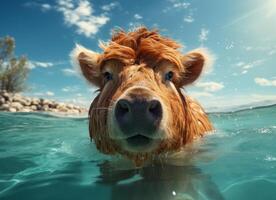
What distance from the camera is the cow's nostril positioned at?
11.7ft

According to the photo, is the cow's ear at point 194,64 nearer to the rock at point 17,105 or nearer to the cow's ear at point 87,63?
the cow's ear at point 87,63

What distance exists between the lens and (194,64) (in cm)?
593

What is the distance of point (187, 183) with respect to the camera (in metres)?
4.27

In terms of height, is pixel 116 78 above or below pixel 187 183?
above

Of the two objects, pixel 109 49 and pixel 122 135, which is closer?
pixel 122 135

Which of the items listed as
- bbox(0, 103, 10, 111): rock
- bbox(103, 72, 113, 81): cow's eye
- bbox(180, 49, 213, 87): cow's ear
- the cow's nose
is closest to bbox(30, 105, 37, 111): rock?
bbox(0, 103, 10, 111): rock

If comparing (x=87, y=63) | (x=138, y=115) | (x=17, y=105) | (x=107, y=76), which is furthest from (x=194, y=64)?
(x=17, y=105)

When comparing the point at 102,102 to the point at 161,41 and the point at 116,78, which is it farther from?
the point at 161,41

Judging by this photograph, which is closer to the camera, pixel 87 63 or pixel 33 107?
pixel 87 63

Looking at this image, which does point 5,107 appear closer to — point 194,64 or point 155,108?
point 194,64

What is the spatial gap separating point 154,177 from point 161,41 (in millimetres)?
2252

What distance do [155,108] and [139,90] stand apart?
0.85ft

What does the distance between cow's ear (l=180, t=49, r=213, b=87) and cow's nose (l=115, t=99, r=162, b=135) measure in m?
2.26

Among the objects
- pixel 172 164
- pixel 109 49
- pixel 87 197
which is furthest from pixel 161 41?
pixel 87 197
